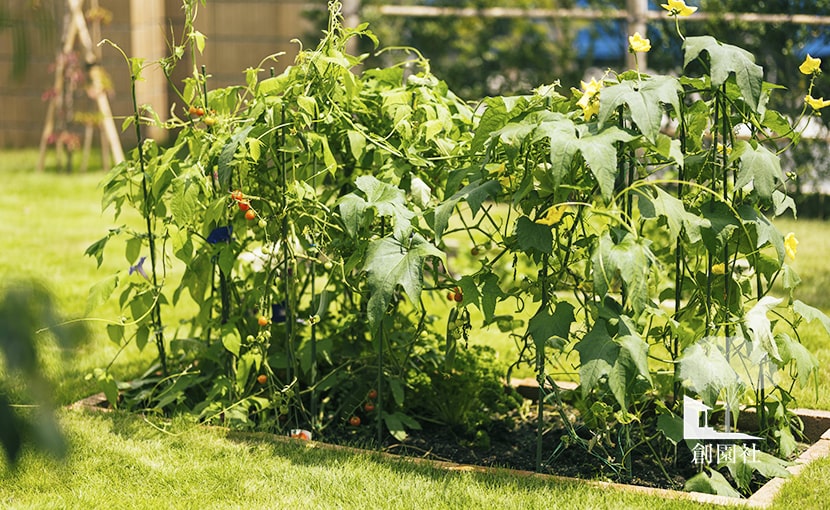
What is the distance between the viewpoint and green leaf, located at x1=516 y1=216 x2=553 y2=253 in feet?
7.96

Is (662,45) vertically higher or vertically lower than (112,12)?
lower

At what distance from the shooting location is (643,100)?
90.5 inches

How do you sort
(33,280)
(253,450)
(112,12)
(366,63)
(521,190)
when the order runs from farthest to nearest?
(112,12) < (366,63) < (253,450) < (521,190) < (33,280)

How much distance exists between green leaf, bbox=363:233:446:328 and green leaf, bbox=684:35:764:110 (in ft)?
2.50

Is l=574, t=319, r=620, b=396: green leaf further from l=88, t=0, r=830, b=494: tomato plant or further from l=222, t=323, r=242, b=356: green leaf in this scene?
l=222, t=323, r=242, b=356: green leaf

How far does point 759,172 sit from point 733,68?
0.84ft

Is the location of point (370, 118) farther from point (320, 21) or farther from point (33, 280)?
point (320, 21)

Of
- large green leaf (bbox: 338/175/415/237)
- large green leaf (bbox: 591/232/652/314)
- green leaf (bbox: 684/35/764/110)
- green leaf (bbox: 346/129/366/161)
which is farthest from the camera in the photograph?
green leaf (bbox: 346/129/366/161)

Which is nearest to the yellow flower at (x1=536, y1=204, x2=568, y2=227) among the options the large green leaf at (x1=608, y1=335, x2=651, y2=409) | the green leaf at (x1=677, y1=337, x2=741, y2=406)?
the large green leaf at (x1=608, y1=335, x2=651, y2=409)

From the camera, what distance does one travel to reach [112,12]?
9352mm

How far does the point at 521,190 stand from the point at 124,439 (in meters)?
1.30

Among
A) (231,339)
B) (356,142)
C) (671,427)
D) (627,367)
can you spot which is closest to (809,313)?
(671,427)

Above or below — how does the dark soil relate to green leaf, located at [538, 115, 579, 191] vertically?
below

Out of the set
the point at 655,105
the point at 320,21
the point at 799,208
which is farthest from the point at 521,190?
the point at 320,21
